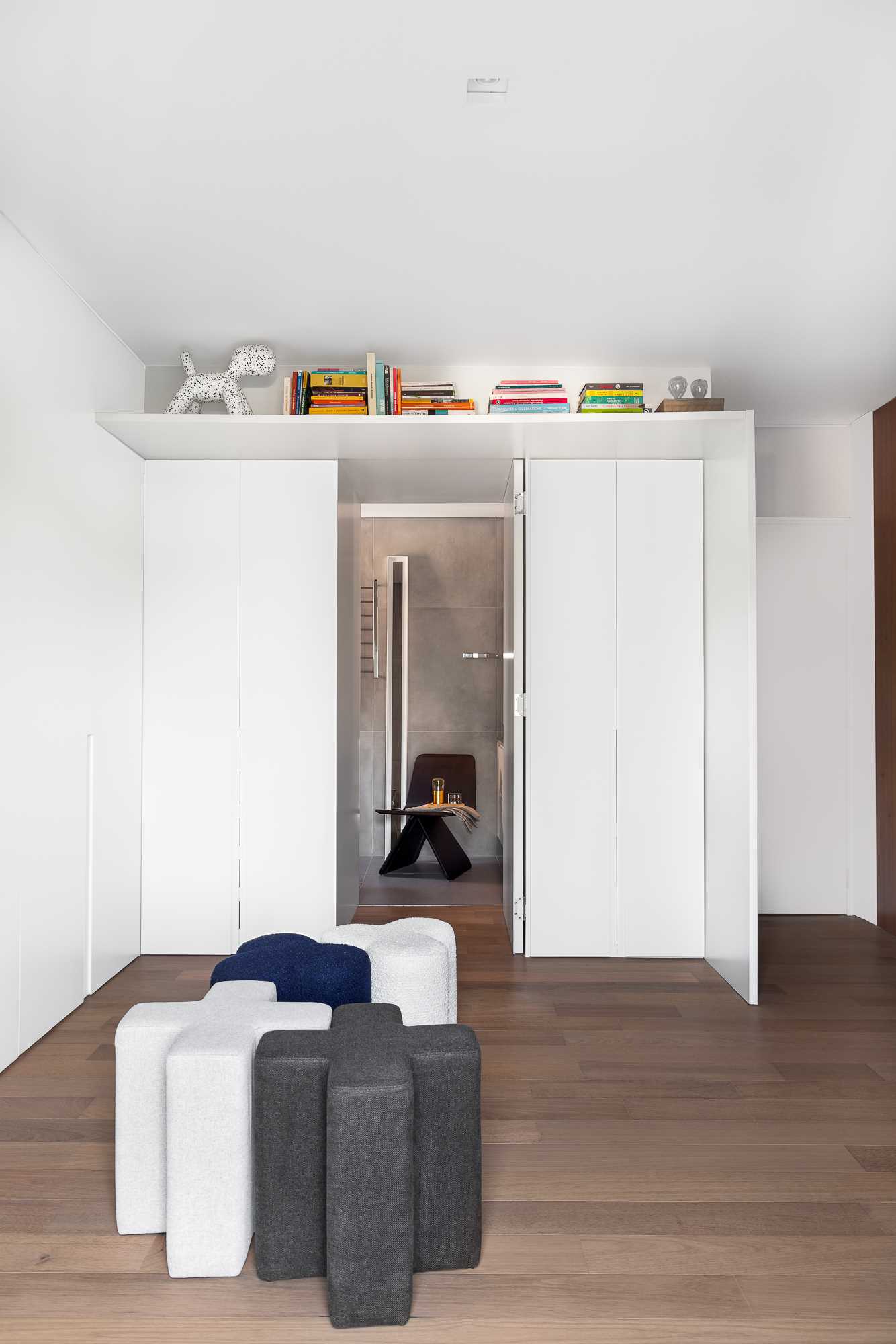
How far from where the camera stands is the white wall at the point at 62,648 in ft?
10.1

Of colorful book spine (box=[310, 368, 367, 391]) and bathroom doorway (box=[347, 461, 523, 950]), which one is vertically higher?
colorful book spine (box=[310, 368, 367, 391])

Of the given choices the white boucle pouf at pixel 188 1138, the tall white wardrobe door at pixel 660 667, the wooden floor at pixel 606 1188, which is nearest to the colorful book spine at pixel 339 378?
the tall white wardrobe door at pixel 660 667

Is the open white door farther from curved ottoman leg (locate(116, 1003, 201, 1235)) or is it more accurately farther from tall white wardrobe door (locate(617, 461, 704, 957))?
curved ottoman leg (locate(116, 1003, 201, 1235))

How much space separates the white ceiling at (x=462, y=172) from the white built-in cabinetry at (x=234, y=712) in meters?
0.81

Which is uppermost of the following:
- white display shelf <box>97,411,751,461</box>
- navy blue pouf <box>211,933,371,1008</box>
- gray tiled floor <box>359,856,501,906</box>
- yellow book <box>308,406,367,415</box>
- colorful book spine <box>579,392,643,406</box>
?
colorful book spine <box>579,392,643,406</box>

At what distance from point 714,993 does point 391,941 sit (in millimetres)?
1766

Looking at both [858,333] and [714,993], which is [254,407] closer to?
[858,333]

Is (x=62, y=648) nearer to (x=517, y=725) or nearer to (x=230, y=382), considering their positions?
(x=230, y=382)

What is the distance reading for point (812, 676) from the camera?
5262 mm

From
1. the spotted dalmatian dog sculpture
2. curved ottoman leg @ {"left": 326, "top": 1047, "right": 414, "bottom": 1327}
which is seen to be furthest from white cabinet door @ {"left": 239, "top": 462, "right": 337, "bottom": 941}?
curved ottoman leg @ {"left": 326, "top": 1047, "right": 414, "bottom": 1327}

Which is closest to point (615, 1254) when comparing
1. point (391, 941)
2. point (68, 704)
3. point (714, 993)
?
point (391, 941)

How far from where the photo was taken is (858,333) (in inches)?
152

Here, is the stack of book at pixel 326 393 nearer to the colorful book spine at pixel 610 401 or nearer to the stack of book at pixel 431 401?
the stack of book at pixel 431 401

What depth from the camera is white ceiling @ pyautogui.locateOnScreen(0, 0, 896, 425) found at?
212cm
